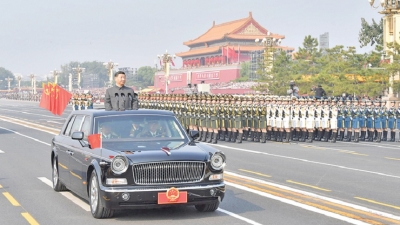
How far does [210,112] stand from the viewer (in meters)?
28.4

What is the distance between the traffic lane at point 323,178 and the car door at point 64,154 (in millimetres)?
4333

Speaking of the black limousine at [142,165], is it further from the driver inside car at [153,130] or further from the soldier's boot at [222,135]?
the soldier's boot at [222,135]

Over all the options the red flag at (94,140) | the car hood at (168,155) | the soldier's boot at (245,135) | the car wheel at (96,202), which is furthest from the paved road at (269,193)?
the soldier's boot at (245,135)

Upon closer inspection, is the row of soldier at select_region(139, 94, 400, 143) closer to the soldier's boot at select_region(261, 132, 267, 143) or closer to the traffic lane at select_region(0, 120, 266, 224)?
the soldier's boot at select_region(261, 132, 267, 143)

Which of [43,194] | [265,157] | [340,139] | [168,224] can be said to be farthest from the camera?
[340,139]

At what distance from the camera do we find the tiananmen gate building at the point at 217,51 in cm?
12169

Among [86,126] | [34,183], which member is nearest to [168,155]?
[86,126]

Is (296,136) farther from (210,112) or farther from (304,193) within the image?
(304,193)

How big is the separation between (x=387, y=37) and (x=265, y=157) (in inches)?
1576

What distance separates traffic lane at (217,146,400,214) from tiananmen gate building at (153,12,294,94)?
97554 millimetres

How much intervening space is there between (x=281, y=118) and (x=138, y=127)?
1801 centimetres

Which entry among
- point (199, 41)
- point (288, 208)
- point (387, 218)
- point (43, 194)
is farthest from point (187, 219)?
point (199, 41)

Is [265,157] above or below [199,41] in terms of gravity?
below

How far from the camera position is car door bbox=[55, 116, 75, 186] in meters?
12.3
